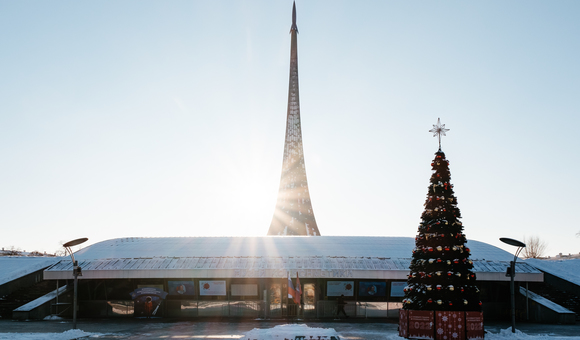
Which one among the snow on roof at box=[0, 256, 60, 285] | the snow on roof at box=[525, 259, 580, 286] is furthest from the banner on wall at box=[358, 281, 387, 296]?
the snow on roof at box=[0, 256, 60, 285]

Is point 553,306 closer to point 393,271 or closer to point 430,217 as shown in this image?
point 393,271

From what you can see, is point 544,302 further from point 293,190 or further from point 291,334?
point 293,190

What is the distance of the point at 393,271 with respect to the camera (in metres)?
Answer: 31.4

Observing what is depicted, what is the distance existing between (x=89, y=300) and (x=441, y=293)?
73.3ft

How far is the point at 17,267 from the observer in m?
39.0

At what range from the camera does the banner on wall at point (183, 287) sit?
3272 cm

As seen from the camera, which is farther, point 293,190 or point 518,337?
point 293,190

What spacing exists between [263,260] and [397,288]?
8666mm

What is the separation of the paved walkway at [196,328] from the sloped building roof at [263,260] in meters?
2.93

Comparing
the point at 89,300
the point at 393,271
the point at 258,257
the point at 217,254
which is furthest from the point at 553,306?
the point at 89,300

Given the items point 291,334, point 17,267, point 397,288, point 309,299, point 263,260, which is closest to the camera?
point 291,334

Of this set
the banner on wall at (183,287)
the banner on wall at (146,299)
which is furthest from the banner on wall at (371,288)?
the banner on wall at (146,299)

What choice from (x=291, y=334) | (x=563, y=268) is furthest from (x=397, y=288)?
(x=291, y=334)

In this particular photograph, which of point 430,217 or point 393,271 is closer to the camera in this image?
point 430,217
